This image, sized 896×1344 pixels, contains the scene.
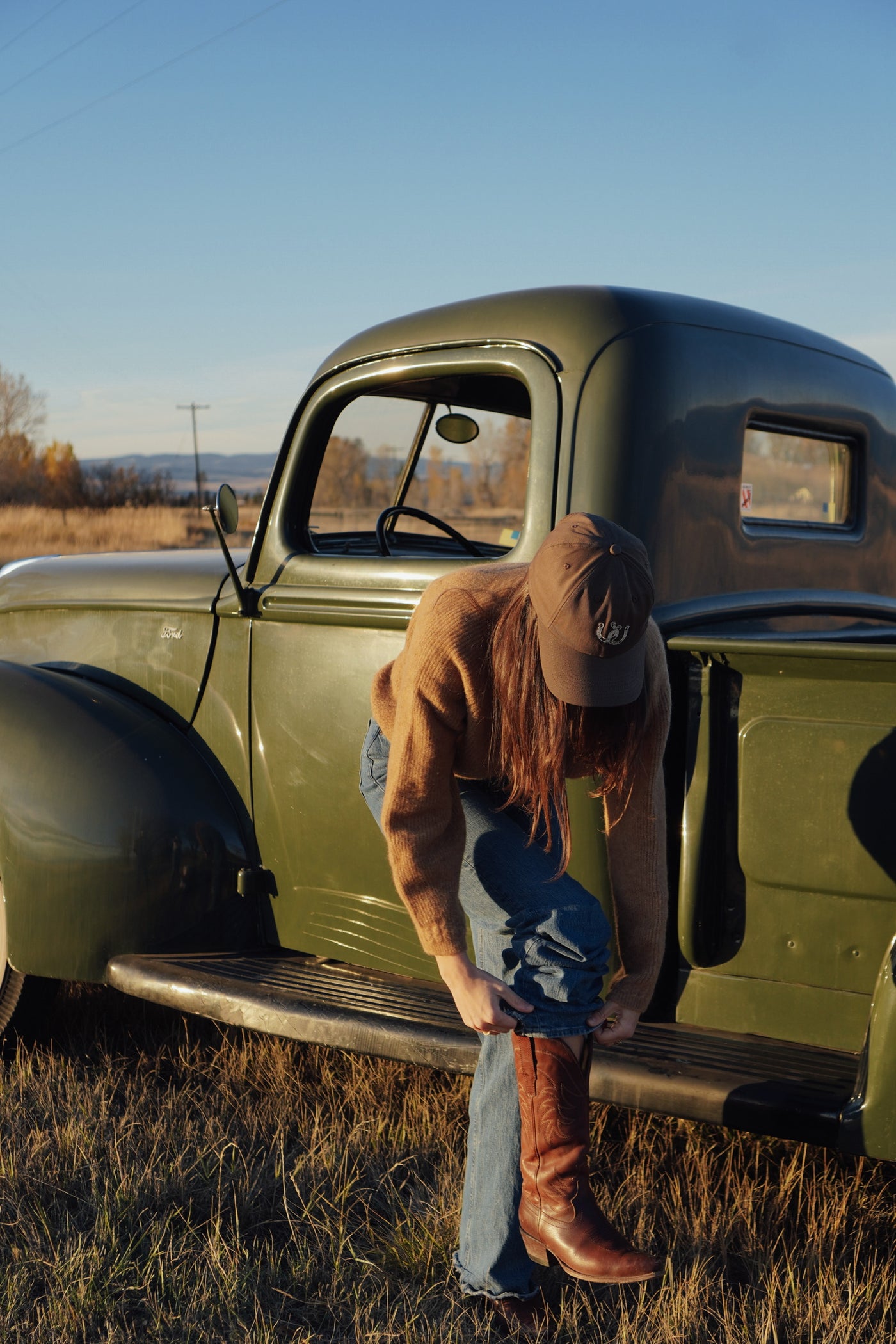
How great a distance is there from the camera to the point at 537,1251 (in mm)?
1953

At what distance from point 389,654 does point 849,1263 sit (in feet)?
4.86

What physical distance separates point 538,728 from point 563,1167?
0.71 meters

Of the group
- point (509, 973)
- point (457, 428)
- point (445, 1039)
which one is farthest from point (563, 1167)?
point (457, 428)

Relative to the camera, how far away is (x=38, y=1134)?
102 inches

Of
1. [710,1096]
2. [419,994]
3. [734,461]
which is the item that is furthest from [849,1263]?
[734,461]

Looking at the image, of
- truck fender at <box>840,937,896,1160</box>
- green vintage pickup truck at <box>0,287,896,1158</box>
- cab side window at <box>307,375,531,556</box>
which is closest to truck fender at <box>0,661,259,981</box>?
green vintage pickup truck at <box>0,287,896,1158</box>

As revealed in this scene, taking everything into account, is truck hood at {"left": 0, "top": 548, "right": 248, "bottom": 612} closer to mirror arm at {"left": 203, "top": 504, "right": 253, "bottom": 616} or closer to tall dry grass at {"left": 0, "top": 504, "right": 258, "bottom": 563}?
mirror arm at {"left": 203, "top": 504, "right": 253, "bottom": 616}

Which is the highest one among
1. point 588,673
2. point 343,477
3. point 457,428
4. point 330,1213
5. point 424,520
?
point 457,428

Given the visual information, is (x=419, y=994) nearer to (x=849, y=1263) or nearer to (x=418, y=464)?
(x=849, y=1263)

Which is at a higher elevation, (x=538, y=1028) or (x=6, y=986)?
(x=538, y=1028)

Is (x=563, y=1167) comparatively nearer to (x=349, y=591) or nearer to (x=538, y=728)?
(x=538, y=728)

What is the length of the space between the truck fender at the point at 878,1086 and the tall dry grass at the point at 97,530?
16.0 metres

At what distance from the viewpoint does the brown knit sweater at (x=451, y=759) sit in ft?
5.98

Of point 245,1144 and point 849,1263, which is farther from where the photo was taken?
point 245,1144
